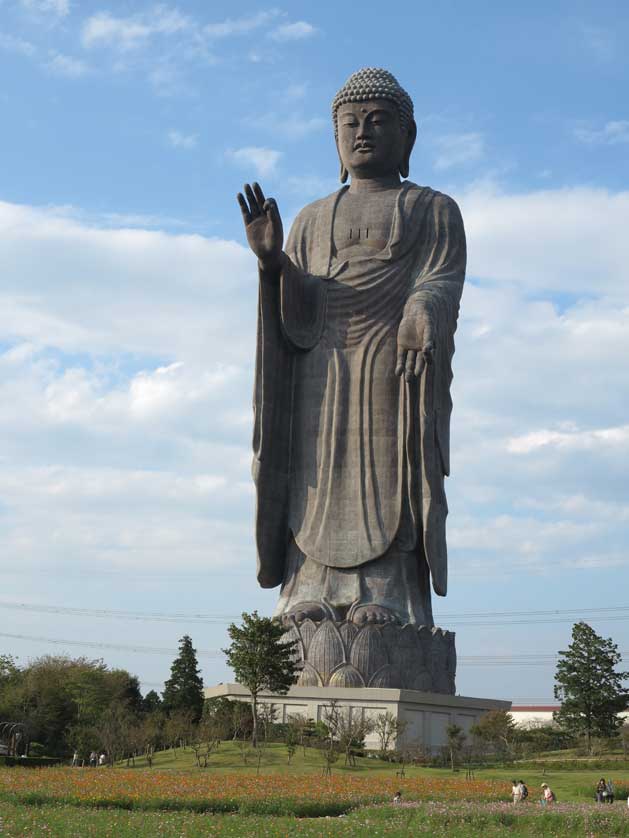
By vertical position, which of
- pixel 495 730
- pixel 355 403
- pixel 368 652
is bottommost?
pixel 495 730

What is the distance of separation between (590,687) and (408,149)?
1196 cm

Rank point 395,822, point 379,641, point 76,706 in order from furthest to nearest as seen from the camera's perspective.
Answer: point 76,706, point 379,641, point 395,822

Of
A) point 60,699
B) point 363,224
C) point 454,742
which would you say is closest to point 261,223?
point 363,224

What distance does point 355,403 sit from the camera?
2131 centimetres

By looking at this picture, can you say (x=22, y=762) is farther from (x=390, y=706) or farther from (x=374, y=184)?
(x=374, y=184)

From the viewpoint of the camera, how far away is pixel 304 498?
70.5 feet

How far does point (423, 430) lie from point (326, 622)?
3.54m

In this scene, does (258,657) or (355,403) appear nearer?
(258,657)

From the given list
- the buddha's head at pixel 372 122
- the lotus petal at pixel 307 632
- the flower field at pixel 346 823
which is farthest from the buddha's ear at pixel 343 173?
the flower field at pixel 346 823

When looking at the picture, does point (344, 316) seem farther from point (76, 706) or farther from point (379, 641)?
point (76, 706)

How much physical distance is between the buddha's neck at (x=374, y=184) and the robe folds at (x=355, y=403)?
0.54 meters

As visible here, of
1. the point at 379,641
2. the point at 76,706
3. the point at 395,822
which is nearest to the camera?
the point at 395,822

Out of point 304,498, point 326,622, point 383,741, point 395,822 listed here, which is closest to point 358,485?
point 304,498

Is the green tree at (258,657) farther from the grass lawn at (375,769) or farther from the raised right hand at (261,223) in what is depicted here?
the raised right hand at (261,223)
